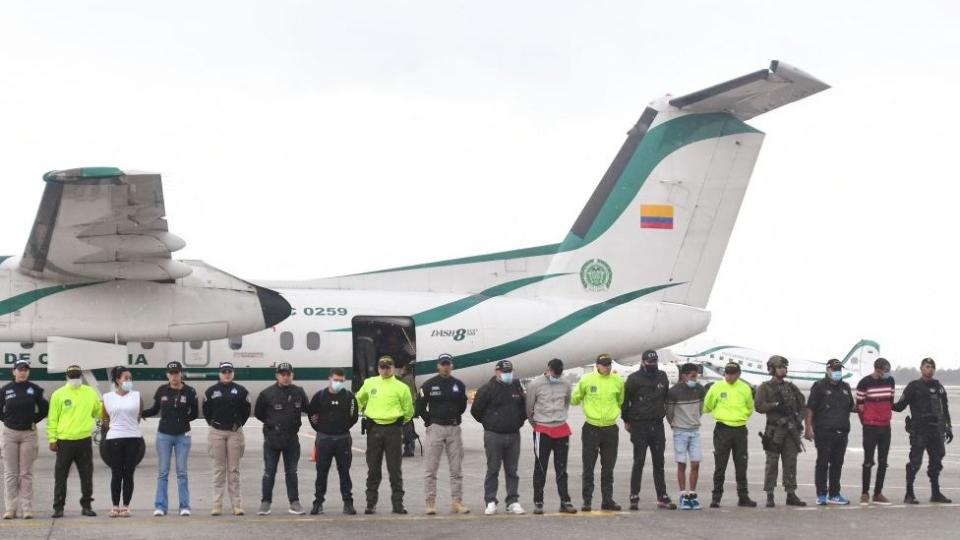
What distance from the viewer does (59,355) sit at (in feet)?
54.0

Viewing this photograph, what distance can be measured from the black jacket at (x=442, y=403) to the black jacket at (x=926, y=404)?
5.34m

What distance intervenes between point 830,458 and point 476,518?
4410 millimetres

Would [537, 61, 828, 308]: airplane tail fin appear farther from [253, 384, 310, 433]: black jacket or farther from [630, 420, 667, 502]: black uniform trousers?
[253, 384, 310, 433]: black jacket

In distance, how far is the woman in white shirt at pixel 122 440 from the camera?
1155 cm

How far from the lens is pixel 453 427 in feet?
40.2

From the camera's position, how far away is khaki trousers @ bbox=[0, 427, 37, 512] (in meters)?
11.3

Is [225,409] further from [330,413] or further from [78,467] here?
[78,467]

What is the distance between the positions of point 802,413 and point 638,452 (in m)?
2.10

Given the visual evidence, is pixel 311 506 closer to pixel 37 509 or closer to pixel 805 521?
pixel 37 509

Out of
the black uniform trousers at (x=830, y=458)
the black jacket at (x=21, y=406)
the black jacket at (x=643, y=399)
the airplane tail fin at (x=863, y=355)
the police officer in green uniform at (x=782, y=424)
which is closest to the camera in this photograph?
the black jacket at (x=21, y=406)

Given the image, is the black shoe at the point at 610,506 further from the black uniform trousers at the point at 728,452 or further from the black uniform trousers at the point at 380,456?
the black uniform trousers at the point at 380,456

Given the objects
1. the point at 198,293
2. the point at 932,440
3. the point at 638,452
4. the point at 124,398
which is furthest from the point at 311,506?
the point at 932,440

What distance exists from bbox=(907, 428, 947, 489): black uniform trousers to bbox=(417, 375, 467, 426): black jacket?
17.9 feet

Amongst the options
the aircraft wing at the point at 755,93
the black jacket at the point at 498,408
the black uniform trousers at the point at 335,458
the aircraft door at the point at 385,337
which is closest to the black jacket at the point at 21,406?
the black uniform trousers at the point at 335,458
